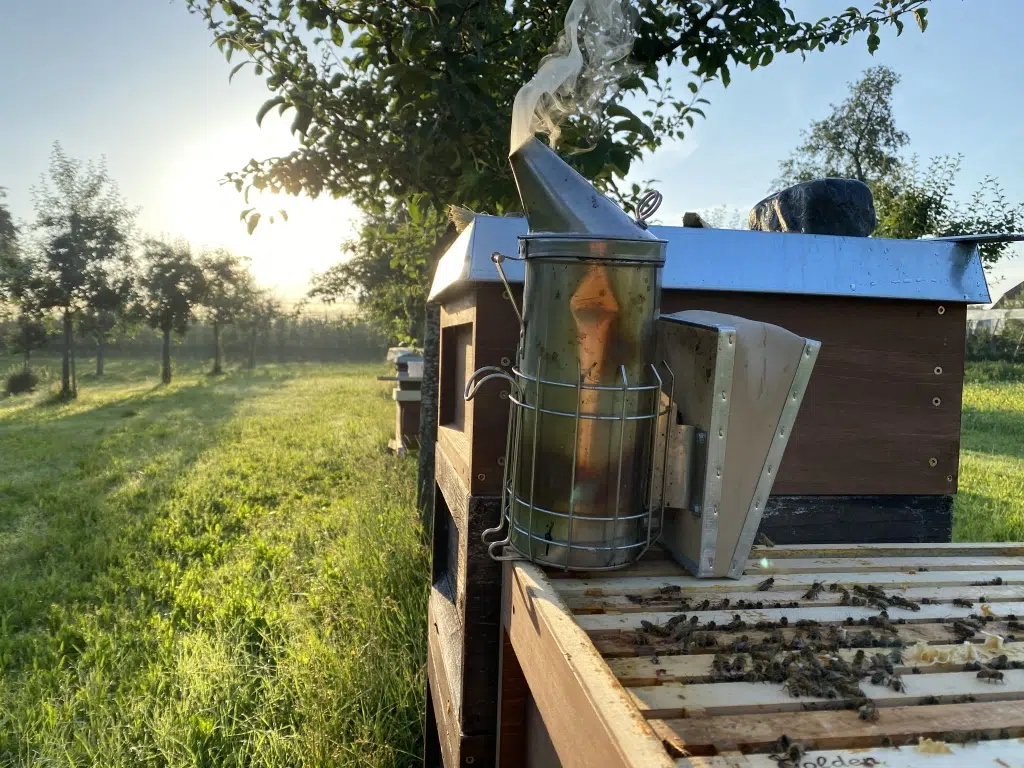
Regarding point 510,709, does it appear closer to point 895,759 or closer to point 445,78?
point 895,759

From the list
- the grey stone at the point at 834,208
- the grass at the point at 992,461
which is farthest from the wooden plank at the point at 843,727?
the grass at the point at 992,461

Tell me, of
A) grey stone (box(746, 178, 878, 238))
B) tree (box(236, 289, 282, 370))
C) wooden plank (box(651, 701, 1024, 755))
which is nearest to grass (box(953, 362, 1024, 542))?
grey stone (box(746, 178, 878, 238))

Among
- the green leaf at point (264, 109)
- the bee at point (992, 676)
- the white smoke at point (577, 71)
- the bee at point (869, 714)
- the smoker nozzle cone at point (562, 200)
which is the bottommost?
the bee at point (869, 714)

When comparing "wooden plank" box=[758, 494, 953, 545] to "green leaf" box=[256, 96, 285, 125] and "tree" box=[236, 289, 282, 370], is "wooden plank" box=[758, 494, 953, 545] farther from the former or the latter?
"tree" box=[236, 289, 282, 370]

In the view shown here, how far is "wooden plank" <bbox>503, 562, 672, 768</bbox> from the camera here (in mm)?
759

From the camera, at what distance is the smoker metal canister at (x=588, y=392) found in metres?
1.30

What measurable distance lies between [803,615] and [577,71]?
108cm

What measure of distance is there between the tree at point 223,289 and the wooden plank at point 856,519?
26519mm

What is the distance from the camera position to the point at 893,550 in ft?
5.15

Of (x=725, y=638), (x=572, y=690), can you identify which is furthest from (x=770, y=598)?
(x=572, y=690)

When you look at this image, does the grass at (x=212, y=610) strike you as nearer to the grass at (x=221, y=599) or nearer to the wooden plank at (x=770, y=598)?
the grass at (x=221, y=599)

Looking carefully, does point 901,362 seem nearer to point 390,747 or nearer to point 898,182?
point 390,747

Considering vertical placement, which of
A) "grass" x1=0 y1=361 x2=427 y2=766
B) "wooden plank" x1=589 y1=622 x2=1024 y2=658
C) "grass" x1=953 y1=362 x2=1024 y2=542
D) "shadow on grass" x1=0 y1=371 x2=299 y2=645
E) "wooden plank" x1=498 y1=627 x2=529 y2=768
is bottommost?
"shadow on grass" x1=0 y1=371 x2=299 y2=645

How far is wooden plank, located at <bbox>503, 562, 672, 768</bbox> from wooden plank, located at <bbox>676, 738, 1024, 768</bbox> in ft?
0.26
